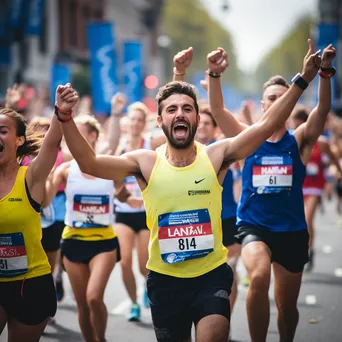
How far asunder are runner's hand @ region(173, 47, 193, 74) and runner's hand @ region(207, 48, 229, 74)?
340 mm

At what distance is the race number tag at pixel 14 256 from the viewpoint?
5.25 m

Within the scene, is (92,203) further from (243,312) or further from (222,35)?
(222,35)

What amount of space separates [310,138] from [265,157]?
396 mm

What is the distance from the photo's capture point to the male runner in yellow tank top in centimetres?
520

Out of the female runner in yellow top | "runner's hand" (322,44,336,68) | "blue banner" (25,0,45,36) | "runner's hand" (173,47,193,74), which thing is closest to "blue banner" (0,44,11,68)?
"blue banner" (25,0,45,36)

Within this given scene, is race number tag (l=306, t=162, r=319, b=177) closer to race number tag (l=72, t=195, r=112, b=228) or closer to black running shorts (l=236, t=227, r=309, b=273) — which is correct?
race number tag (l=72, t=195, r=112, b=228)

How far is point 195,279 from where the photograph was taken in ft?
17.2

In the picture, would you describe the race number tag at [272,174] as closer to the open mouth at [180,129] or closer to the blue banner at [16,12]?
the open mouth at [180,129]

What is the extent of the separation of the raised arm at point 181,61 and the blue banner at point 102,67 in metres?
13.1

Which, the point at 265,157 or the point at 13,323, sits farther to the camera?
the point at 265,157

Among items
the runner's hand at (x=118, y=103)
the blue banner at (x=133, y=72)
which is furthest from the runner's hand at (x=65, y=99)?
the blue banner at (x=133, y=72)

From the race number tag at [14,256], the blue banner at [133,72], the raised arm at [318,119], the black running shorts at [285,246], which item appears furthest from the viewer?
the blue banner at [133,72]

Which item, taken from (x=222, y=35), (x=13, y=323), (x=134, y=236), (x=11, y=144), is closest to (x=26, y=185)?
Answer: (x=11, y=144)

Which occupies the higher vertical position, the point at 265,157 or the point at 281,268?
the point at 265,157
